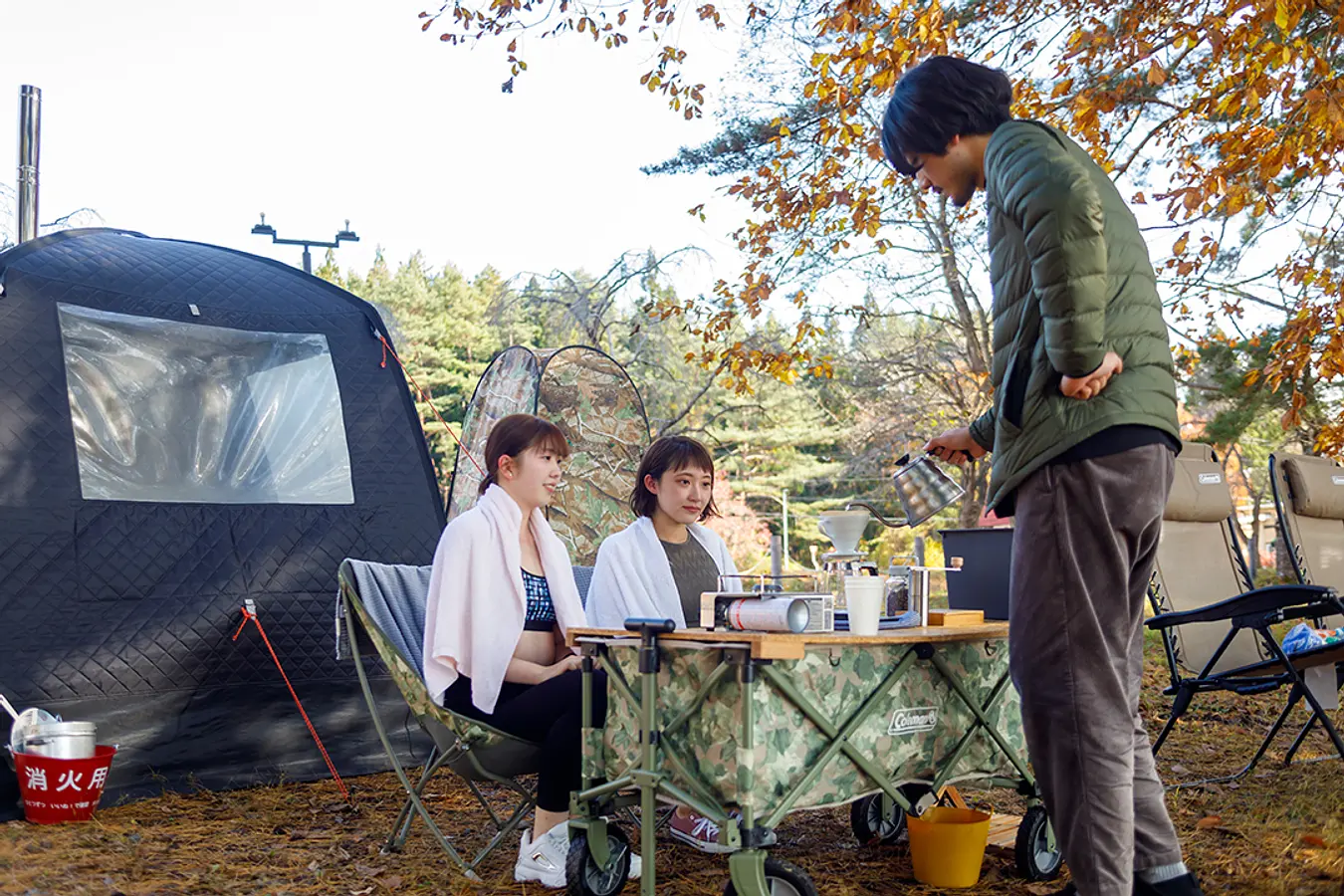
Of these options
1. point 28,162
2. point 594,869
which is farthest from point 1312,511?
point 28,162

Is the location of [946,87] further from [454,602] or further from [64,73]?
[64,73]

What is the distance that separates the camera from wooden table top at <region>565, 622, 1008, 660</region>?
208 cm

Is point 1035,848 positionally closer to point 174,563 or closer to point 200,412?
point 174,563

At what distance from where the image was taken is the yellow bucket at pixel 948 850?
2629 millimetres

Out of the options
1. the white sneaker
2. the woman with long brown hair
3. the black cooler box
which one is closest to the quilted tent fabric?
the woman with long brown hair

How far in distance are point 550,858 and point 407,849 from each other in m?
0.66

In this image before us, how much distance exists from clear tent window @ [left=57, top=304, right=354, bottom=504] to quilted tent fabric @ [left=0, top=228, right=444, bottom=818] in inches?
1.8

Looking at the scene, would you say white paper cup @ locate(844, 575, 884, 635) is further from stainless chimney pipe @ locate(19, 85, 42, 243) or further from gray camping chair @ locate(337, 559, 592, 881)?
stainless chimney pipe @ locate(19, 85, 42, 243)

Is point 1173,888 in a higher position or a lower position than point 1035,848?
higher

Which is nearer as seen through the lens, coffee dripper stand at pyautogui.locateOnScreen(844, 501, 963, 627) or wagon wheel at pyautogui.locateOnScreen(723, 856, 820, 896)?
wagon wheel at pyautogui.locateOnScreen(723, 856, 820, 896)

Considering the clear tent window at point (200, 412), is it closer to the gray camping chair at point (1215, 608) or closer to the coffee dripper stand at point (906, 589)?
the coffee dripper stand at point (906, 589)

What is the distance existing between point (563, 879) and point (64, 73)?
63.5ft

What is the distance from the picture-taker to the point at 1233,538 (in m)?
4.27

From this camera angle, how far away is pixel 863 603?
2303 mm
